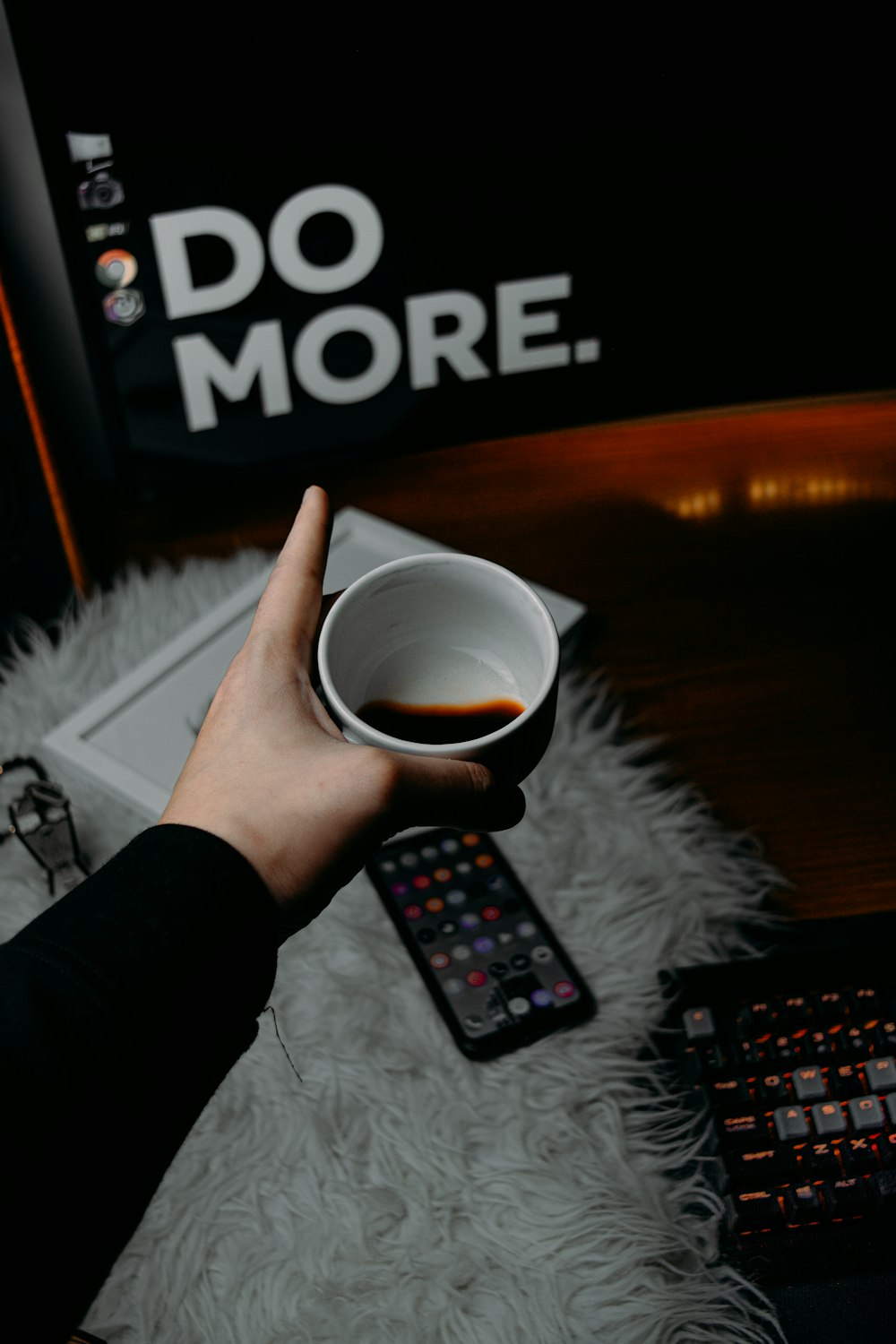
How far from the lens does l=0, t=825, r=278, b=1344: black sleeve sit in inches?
11.7

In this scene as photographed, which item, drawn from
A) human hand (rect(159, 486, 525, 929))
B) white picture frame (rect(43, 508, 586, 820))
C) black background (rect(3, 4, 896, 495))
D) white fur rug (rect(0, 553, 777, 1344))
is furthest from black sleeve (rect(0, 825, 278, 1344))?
black background (rect(3, 4, 896, 495))

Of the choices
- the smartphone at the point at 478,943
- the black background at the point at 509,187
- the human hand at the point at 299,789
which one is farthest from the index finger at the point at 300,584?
the black background at the point at 509,187

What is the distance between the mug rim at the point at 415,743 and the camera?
1.17ft

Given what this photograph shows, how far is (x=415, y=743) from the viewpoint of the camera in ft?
1.28

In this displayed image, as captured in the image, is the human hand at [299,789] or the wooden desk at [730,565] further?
the wooden desk at [730,565]

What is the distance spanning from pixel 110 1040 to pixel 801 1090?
34cm

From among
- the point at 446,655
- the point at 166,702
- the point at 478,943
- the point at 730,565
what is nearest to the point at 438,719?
the point at 446,655

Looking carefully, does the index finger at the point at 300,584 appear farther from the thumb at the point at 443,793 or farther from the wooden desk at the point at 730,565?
the wooden desk at the point at 730,565

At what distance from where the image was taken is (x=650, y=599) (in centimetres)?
76

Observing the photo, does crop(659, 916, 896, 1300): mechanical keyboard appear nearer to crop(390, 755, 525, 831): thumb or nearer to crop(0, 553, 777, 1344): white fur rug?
crop(0, 553, 777, 1344): white fur rug

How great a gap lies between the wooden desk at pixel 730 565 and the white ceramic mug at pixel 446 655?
0.23m

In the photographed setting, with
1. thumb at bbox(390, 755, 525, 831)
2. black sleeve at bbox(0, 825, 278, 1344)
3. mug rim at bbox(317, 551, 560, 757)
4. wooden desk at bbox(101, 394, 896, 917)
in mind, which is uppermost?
mug rim at bbox(317, 551, 560, 757)

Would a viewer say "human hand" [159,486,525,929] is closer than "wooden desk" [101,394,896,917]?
Yes

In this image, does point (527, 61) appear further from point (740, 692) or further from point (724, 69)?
point (740, 692)
